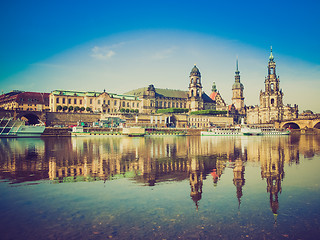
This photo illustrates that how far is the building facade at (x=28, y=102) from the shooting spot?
8562 cm

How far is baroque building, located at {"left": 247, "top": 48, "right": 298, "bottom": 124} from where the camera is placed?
378 feet

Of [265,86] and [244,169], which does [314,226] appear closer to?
[244,169]

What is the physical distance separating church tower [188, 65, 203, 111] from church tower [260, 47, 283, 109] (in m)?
31.6

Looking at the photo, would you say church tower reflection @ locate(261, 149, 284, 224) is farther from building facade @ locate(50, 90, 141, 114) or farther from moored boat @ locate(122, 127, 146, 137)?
building facade @ locate(50, 90, 141, 114)

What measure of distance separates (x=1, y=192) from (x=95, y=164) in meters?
7.70

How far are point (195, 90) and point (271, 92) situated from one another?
36.7 meters

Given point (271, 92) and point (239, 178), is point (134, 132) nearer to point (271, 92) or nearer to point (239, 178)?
point (239, 178)

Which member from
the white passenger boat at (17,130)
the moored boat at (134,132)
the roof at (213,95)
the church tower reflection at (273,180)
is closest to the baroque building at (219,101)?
the roof at (213,95)

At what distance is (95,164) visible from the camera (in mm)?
18203

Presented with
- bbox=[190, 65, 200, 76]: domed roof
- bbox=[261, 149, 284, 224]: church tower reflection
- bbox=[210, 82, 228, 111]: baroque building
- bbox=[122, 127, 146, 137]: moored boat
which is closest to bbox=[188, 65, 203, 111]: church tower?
bbox=[190, 65, 200, 76]: domed roof

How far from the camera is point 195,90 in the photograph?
115 meters

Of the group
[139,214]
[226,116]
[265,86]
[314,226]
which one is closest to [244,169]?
[314,226]

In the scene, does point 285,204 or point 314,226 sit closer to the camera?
point 314,226

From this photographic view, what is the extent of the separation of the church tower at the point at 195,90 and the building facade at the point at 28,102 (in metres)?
59.9
